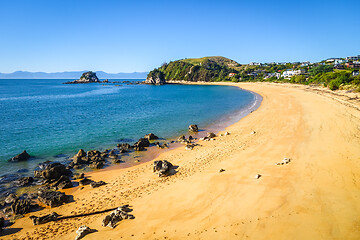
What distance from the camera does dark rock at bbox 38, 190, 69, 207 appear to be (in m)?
15.9

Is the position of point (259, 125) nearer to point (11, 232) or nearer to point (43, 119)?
point (11, 232)

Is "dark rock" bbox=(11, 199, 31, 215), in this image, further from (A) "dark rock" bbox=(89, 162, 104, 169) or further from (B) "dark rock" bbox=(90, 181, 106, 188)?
(A) "dark rock" bbox=(89, 162, 104, 169)

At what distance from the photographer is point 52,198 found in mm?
16016

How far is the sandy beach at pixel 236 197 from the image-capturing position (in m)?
11.1

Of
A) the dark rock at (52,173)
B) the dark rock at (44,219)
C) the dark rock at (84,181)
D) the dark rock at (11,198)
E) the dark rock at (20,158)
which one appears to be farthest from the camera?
the dark rock at (20,158)

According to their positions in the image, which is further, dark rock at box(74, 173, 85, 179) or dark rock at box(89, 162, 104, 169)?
dark rock at box(89, 162, 104, 169)

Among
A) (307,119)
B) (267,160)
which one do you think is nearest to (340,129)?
(307,119)

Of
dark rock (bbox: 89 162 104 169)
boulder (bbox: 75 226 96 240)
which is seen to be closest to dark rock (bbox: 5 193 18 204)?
dark rock (bbox: 89 162 104 169)

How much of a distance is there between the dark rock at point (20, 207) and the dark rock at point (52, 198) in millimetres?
1035

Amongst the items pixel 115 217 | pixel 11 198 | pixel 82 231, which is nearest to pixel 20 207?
pixel 11 198

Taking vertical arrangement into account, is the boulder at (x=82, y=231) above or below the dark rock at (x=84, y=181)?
above

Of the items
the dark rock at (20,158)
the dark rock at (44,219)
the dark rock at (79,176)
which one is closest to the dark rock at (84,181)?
the dark rock at (79,176)

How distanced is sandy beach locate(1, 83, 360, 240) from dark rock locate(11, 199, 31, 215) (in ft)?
2.99

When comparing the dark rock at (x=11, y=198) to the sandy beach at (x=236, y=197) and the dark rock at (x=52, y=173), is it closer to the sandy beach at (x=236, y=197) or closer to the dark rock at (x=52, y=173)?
the dark rock at (x=52, y=173)
